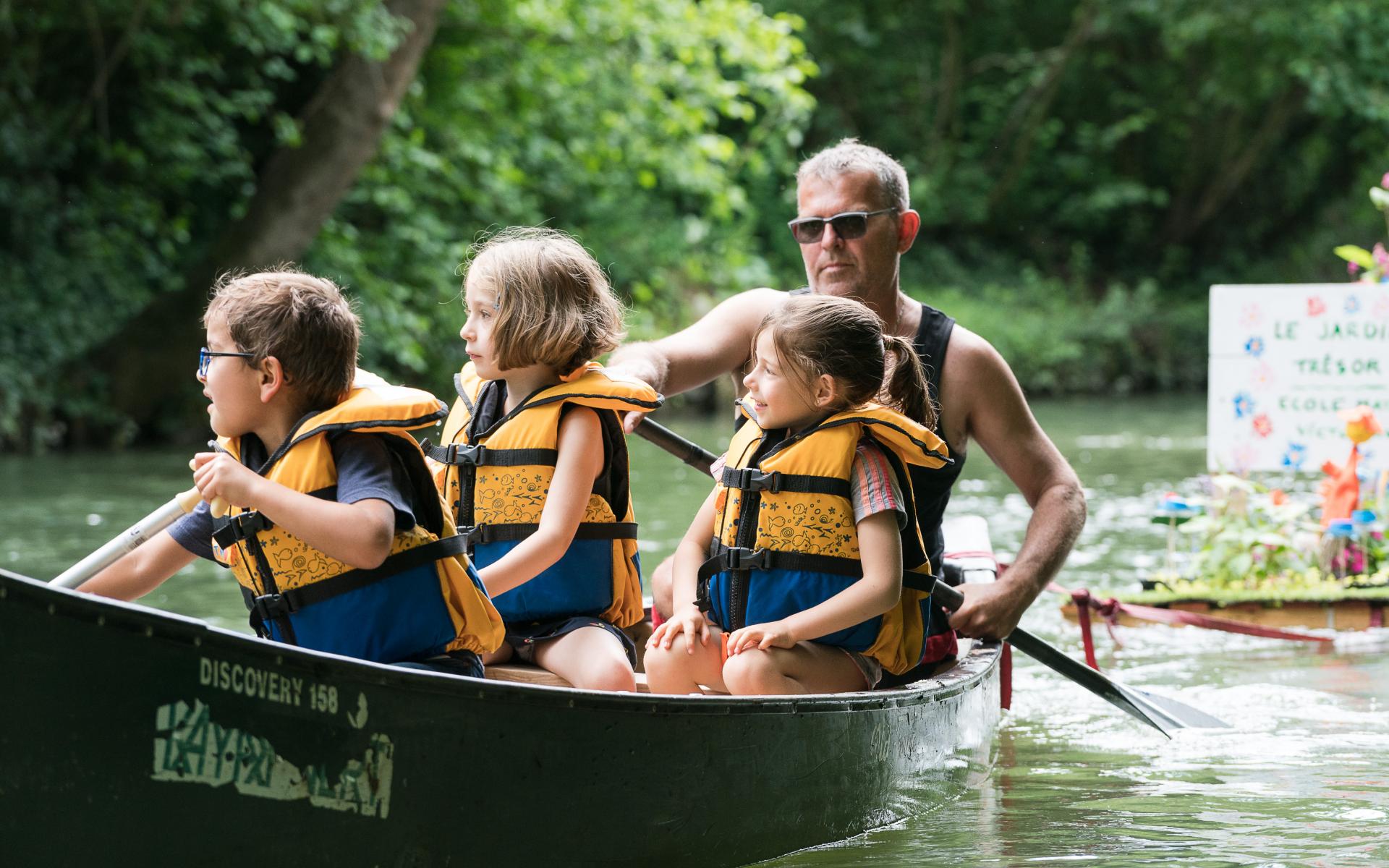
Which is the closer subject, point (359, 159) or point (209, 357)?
point (209, 357)

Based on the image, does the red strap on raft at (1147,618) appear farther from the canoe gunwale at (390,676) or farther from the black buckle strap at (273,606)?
the black buckle strap at (273,606)

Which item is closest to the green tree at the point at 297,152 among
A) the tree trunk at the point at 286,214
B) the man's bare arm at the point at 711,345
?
the tree trunk at the point at 286,214

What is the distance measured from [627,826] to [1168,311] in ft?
70.3

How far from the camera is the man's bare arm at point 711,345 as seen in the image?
3820 millimetres

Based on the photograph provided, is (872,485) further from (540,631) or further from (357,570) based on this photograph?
(357,570)

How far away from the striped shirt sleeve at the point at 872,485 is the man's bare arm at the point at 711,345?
87 centimetres

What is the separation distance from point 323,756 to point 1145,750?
255 cm

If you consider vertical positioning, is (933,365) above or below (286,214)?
below

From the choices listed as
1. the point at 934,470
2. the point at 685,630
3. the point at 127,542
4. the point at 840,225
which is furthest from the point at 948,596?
the point at 127,542

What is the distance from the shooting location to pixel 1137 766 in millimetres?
4008

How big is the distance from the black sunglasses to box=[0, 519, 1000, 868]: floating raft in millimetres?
1288

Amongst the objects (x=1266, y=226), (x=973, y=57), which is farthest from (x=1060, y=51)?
(x=1266, y=226)

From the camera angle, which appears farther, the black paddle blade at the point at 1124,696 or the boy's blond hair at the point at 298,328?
the black paddle blade at the point at 1124,696

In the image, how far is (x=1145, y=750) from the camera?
4.18 meters
